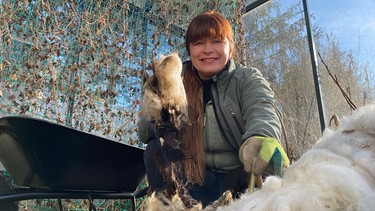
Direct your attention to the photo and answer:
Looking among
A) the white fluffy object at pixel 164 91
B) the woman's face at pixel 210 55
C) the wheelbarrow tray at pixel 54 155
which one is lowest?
the wheelbarrow tray at pixel 54 155

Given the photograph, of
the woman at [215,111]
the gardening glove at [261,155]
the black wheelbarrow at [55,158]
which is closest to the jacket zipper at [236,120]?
the woman at [215,111]

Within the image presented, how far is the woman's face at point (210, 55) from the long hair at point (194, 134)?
0.21 ft

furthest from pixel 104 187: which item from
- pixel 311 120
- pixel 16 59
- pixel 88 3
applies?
pixel 88 3

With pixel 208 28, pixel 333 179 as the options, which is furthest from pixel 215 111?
pixel 333 179

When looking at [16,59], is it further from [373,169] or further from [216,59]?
[373,169]

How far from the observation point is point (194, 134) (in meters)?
1.42

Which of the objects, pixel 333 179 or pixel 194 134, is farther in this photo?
pixel 194 134

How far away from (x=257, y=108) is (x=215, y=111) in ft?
0.81

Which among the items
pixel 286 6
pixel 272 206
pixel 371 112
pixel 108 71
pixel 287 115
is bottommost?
pixel 272 206

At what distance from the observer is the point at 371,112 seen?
72cm

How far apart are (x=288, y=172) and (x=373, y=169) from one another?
5.9 inches

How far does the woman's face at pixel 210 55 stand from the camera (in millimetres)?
1506

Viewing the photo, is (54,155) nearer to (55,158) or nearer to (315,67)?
(55,158)

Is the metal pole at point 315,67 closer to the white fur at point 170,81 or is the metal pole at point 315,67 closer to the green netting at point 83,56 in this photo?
the green netting at point 83,56
